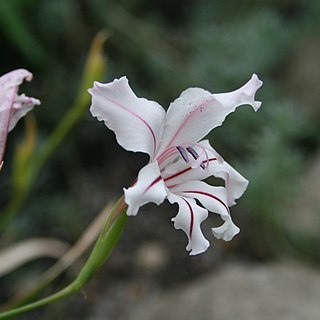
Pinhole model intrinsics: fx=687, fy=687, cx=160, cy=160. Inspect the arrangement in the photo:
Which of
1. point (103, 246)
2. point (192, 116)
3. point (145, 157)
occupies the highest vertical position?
point (192, 116)

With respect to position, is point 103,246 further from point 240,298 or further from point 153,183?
point 240,298

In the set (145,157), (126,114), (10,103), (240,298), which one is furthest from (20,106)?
(145,157)

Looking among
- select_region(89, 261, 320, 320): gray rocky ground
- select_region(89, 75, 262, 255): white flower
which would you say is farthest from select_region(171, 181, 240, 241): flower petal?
select_region(89, 261, 320, 320): gray rocky ground

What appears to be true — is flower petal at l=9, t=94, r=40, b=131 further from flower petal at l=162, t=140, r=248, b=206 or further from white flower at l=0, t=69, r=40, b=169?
flower petal at l=162, t=140, r=248, b=206

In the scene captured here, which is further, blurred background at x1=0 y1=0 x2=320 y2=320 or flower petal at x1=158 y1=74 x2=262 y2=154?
blurred background at x1=0 y1=0 x2=320 y2=320

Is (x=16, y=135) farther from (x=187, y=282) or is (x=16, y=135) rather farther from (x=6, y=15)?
(x=187, y=282)

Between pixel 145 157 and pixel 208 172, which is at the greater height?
pixel 208 172
